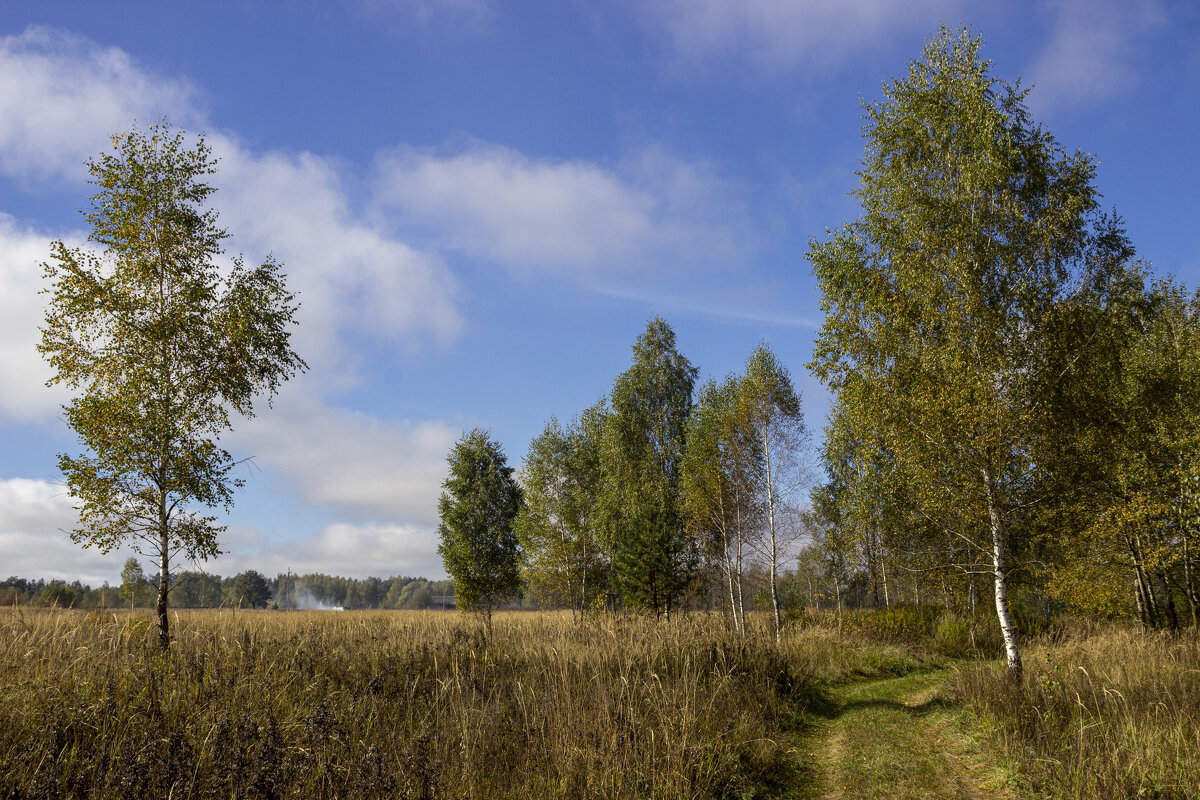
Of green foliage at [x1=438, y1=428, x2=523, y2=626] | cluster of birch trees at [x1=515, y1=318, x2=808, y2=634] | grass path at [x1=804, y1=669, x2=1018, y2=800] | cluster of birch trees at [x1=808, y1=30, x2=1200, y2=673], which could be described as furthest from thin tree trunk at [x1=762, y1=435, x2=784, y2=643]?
green foliage at [x1=438, y1=428, x2=523, y2=626]

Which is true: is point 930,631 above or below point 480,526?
below

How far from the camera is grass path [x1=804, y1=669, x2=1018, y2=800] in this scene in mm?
7222

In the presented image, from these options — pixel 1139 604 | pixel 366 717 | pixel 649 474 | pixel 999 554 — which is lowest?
pixel 1139 604

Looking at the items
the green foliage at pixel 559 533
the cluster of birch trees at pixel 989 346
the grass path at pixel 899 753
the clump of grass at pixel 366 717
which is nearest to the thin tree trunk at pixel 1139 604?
the cluster of birch trees at pixel 989 346

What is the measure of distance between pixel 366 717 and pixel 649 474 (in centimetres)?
2400

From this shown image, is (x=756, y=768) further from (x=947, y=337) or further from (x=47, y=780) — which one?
(x=947, y=337)

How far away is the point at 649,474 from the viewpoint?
30.6 meters

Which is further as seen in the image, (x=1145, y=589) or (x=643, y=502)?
(x=643, y=502)

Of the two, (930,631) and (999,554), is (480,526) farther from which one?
(999,554)

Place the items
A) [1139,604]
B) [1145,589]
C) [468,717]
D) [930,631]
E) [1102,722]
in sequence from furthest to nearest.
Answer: [930,631] → [1145,589] → [1139,604] → [1102,722] → [468,717]

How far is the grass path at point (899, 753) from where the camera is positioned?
23.7ft

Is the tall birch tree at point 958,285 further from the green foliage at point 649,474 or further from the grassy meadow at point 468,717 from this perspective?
the green foliage at point 649,474

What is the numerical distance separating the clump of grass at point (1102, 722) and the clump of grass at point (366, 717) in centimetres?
291

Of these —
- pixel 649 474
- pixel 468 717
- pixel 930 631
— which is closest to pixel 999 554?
pixel 468 717
